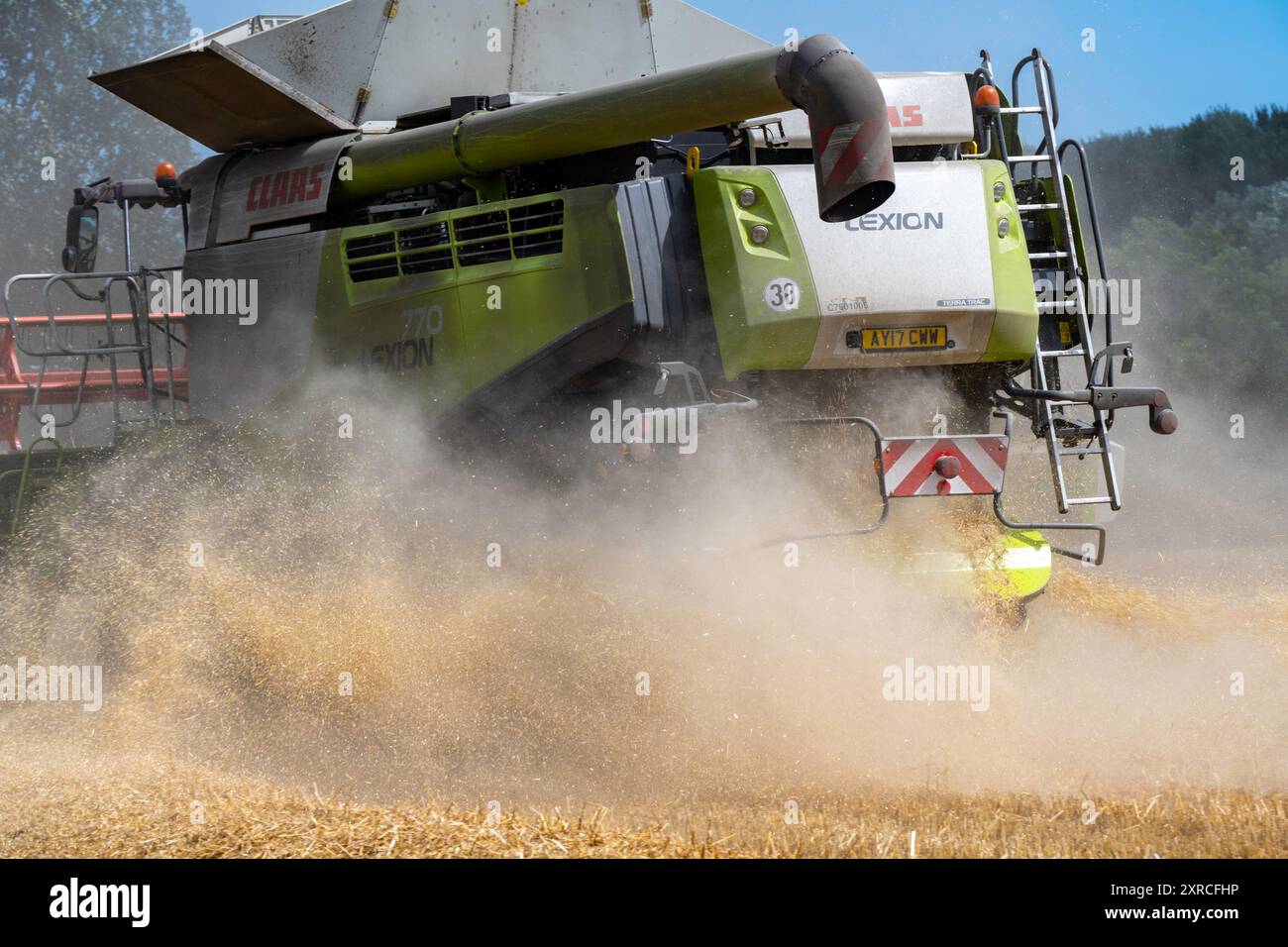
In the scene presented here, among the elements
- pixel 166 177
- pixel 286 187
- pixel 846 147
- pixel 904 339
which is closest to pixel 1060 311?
pixel 904 339

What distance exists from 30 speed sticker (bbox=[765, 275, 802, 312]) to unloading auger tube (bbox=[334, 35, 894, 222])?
1.33ft

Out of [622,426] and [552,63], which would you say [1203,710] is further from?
[552,63]

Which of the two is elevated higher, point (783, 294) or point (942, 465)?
point (783, 294)

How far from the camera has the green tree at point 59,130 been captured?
1012 inches

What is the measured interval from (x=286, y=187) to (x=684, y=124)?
196 cm

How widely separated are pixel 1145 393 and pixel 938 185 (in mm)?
1177

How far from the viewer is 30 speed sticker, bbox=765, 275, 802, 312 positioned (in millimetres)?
4574

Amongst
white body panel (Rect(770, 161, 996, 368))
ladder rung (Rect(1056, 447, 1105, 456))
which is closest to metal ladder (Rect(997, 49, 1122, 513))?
ladder rung (Rect(1056, 447, 1105, 456))

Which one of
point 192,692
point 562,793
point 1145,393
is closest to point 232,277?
point 192,692

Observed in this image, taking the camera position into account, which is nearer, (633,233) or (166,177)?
(633,233)

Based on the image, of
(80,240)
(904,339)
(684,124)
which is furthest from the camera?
(80,240)

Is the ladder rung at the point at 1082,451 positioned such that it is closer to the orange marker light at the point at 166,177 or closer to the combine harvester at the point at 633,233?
the combine harvester at the point at 633,233

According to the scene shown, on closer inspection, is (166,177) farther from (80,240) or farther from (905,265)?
(905,265)

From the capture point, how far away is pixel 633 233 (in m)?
4.64
